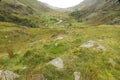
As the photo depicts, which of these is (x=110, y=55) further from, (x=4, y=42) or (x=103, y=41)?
(x=4, y=42)

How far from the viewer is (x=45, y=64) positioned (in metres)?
18.5

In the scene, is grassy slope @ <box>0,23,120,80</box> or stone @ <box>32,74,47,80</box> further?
grassy slope @ <box>0,23,120,80</box>

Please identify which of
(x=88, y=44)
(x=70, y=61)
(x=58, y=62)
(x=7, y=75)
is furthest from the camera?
(x=88, y=44)

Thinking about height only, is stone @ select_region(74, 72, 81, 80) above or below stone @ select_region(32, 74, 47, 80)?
below

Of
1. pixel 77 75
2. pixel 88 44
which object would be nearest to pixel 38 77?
pixel 77 75

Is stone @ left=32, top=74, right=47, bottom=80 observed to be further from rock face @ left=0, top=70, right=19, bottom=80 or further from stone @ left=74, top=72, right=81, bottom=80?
stone @ left=74, top=72, right=81, bottom=80

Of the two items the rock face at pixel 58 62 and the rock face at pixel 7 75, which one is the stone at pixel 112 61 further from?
the rock face at pixel 7 75

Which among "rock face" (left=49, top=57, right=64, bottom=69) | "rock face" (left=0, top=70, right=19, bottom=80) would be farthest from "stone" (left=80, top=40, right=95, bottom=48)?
"rock face" (left=0, top=70, right=19, bottom=80)

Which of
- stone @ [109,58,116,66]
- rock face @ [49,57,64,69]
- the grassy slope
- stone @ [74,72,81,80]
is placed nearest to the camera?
stone @ [74,72,81,80]

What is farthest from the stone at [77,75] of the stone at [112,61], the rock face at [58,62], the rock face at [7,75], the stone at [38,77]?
the rock face at [7,75]

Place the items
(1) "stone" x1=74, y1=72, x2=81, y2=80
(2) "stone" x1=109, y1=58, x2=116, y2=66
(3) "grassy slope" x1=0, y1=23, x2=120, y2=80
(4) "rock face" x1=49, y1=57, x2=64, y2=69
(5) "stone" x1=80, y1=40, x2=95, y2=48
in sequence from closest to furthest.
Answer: (1) "stone" x1=74, y1=72, x2=81, y2=80, (3) "grassy slope" x1=0, y1=23, x2=120, y2=80, (4) "rock face" x1=49, y1=57, x2=64, y2=69, (2) "stone" x1=109, y1=58, x2=116, y2=66, (5) "stone" x1=80, y1=40, x2=95, y2=48

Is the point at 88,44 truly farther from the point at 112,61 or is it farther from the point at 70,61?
the point at 70,61

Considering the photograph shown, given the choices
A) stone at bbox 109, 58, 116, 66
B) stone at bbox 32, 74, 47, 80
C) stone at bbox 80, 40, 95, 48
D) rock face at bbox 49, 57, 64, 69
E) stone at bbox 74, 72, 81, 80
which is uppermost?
stone at bbox 80, 40, 95, 48

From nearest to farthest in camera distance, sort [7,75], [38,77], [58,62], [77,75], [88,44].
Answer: [38,77]
[7,75]
[77,75]
[58,62]
[88,44]
